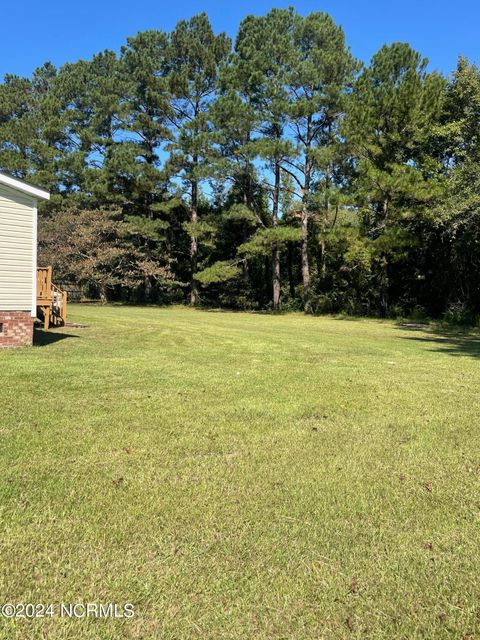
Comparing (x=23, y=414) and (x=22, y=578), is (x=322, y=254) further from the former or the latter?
(x=22, y=578)

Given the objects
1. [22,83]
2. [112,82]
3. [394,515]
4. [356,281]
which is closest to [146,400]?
[394,515]

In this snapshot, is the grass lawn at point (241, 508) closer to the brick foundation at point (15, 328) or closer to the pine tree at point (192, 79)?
the brick foundation at point (15, 328)

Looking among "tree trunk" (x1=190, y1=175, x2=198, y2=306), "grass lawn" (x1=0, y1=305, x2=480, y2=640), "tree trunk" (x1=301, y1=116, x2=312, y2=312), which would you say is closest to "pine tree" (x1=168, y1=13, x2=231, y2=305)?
"tree trunk" (x1=190, y1=175, x2=198, y2=306)

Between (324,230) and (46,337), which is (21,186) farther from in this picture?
(324,230)

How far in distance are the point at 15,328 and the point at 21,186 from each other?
2787 mm

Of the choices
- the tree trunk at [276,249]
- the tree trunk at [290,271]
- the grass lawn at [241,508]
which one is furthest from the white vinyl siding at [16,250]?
the tree trunk at [290,271]

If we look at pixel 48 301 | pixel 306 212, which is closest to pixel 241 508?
pixel 48 301

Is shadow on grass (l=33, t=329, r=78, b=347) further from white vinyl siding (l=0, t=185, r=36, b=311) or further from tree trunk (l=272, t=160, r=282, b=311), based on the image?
tree trunk (l=272, t=160, r=282, b=311)

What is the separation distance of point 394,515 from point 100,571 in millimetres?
1767

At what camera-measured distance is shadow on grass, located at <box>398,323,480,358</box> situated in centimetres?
1152

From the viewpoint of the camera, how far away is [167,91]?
104 feet

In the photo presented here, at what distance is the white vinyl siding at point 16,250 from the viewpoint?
963 centimetres

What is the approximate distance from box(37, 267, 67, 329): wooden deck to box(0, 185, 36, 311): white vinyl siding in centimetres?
248

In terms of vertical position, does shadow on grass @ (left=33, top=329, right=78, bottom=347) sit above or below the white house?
below
